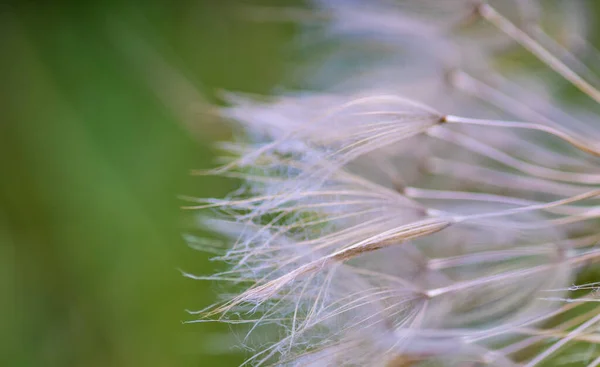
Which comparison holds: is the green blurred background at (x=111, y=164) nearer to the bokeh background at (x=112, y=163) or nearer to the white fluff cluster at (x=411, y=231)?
the bokeh background at (x=112, y=163)

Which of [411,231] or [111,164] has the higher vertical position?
[111,164]

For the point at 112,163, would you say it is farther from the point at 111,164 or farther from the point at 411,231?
the point at 411,231

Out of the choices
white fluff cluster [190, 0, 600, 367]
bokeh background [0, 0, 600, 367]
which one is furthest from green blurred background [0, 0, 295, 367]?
white fluff cluster [190, 0, 600, 367]

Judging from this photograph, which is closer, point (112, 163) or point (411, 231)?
point (411, 231)

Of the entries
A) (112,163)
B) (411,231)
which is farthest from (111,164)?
(411,231)

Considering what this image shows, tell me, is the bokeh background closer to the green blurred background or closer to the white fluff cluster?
the green blurred background

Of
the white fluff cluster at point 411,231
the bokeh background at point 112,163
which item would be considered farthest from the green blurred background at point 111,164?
the white fluff cluster at point 411,231
